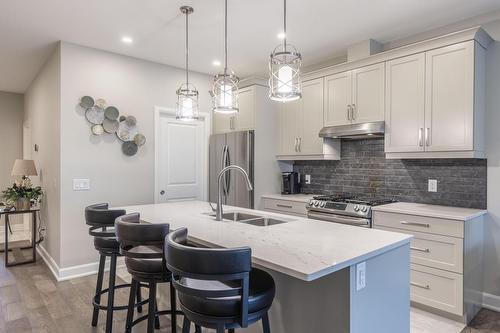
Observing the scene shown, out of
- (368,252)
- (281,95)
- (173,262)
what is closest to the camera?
(173,262)

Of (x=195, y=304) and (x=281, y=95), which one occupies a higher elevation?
(x=281, y=95)

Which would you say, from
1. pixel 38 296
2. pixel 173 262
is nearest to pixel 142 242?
pixel 173 262

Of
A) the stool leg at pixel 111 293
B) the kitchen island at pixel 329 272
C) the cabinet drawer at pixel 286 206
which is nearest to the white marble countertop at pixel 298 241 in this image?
the kitchen island at pixel 329 272

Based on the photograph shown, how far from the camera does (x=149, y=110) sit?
4410 mm

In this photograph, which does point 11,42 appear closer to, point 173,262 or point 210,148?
point 210,148

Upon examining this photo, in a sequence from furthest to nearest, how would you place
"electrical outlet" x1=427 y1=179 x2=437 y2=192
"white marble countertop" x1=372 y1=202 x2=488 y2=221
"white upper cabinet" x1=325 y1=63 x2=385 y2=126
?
"white upper cabinet" x1=325 y1=63 x2=385 y2=126
"electrical outlet" x1=427 y1=179 x2=437 y2=192
"white marble countertop" x1=372 y1=202 x2=488 y2=221

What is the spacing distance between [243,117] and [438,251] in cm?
291

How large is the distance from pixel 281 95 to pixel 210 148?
3.07 metres

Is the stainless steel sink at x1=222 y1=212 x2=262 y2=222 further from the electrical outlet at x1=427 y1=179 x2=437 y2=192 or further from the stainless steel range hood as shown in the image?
the electrical outlet at x1=427 y1=179 x2=437 y2=192

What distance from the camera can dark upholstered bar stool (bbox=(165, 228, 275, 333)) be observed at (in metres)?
1.29

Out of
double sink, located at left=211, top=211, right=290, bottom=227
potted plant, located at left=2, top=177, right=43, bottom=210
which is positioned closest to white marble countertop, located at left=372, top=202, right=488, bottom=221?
double sink, located at left=211, top=211, right=290, bottom=227

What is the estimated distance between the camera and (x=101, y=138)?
4.03m

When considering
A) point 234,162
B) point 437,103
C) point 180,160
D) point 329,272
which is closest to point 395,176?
point 437,103

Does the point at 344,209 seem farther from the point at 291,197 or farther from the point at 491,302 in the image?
the point at 491,302
